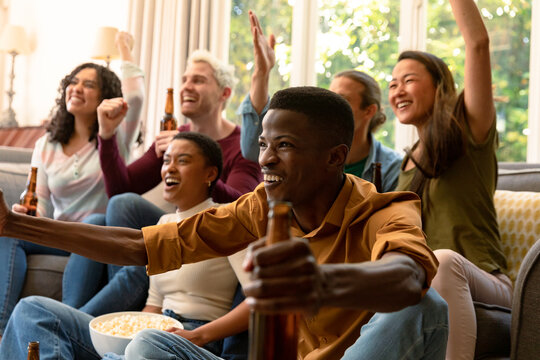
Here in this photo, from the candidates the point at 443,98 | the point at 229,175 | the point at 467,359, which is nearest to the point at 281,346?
the point at 467,359

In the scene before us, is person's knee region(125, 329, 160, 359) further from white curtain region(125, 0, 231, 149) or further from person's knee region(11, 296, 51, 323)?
white curtain region(125, 0, 231, 149)

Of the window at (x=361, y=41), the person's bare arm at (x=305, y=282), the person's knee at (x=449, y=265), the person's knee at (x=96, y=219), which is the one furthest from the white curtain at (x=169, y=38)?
the person's bare arm at (x=305, y=282)

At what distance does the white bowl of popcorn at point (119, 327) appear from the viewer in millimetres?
1652

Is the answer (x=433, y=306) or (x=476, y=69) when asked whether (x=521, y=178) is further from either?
(x=433, y=306)

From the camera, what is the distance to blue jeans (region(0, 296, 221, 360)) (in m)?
1.83

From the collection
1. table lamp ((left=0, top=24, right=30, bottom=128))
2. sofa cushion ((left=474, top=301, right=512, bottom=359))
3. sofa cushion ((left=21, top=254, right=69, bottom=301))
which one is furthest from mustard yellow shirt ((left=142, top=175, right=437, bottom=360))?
table lamp ((left=0, top=24, right=30, bottom=128))

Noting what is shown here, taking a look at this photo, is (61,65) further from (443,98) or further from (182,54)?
(443,98)

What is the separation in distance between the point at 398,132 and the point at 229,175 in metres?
1.43

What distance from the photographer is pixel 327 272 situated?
759 mm

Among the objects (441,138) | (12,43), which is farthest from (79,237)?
(12,43)

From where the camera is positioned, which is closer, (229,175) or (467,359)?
(467,359)

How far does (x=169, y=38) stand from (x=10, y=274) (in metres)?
2.35

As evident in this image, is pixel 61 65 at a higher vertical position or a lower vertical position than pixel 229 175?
higher

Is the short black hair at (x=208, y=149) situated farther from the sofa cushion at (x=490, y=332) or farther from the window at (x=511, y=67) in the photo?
the window at (x=511, y=67)
